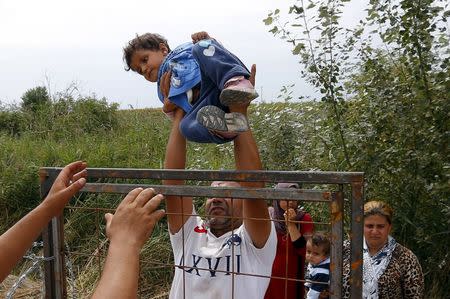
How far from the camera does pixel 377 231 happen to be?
303 centimetres

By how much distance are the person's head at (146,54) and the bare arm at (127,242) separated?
1296mm

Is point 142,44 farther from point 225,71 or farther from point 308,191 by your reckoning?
point 308,191

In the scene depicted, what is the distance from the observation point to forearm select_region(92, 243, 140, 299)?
3.61ft

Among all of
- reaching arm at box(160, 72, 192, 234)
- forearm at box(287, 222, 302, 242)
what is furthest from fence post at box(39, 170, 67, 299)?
forearm at box(287, 222, 302, 242)

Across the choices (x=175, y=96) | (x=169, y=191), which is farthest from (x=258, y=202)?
(x=175, y=96)

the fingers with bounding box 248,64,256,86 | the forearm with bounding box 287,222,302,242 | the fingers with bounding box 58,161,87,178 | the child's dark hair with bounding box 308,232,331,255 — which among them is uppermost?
the fingers with bounding box 248,64,256,86

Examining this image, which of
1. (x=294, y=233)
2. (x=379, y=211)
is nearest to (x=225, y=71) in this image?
(x=294, y=233)

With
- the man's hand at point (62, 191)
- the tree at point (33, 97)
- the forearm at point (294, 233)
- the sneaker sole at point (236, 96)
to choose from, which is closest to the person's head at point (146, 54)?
the sneaker sole at point (236, 96)

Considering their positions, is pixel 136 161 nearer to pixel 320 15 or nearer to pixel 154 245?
pixel 154 245

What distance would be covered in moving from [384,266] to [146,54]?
1669 millimetres

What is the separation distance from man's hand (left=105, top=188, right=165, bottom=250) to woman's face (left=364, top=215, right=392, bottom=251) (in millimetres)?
2050

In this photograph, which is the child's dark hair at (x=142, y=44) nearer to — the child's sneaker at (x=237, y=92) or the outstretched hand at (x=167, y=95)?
the outstretched hand at (x=167, y=95)

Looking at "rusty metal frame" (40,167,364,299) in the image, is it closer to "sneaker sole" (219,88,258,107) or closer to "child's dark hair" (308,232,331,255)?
"sneaker sole" (219,88,258,107)

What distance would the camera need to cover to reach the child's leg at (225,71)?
71.5 inches
